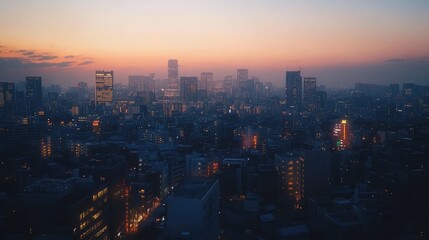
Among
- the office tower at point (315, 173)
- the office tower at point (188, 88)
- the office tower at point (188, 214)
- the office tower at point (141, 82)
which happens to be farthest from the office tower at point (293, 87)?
the office tower at point (188, 214)

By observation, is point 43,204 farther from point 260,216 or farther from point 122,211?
point 260,216

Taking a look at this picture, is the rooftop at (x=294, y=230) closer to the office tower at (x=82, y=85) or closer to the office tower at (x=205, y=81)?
the office tower at (x=82, y=85)

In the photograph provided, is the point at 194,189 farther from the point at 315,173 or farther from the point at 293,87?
the point at 293,87

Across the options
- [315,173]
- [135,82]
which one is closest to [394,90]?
[315,173]

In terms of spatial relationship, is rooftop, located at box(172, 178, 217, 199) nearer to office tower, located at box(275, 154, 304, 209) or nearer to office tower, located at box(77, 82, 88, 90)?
office tower, located at box(275, 154, 304, 209)

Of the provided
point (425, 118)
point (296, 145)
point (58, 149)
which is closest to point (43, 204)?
point (58, 149)

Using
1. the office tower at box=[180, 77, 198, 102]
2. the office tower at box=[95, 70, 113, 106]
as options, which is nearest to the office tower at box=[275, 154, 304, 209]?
the office tower at box=[95, 70, 113, 106]
